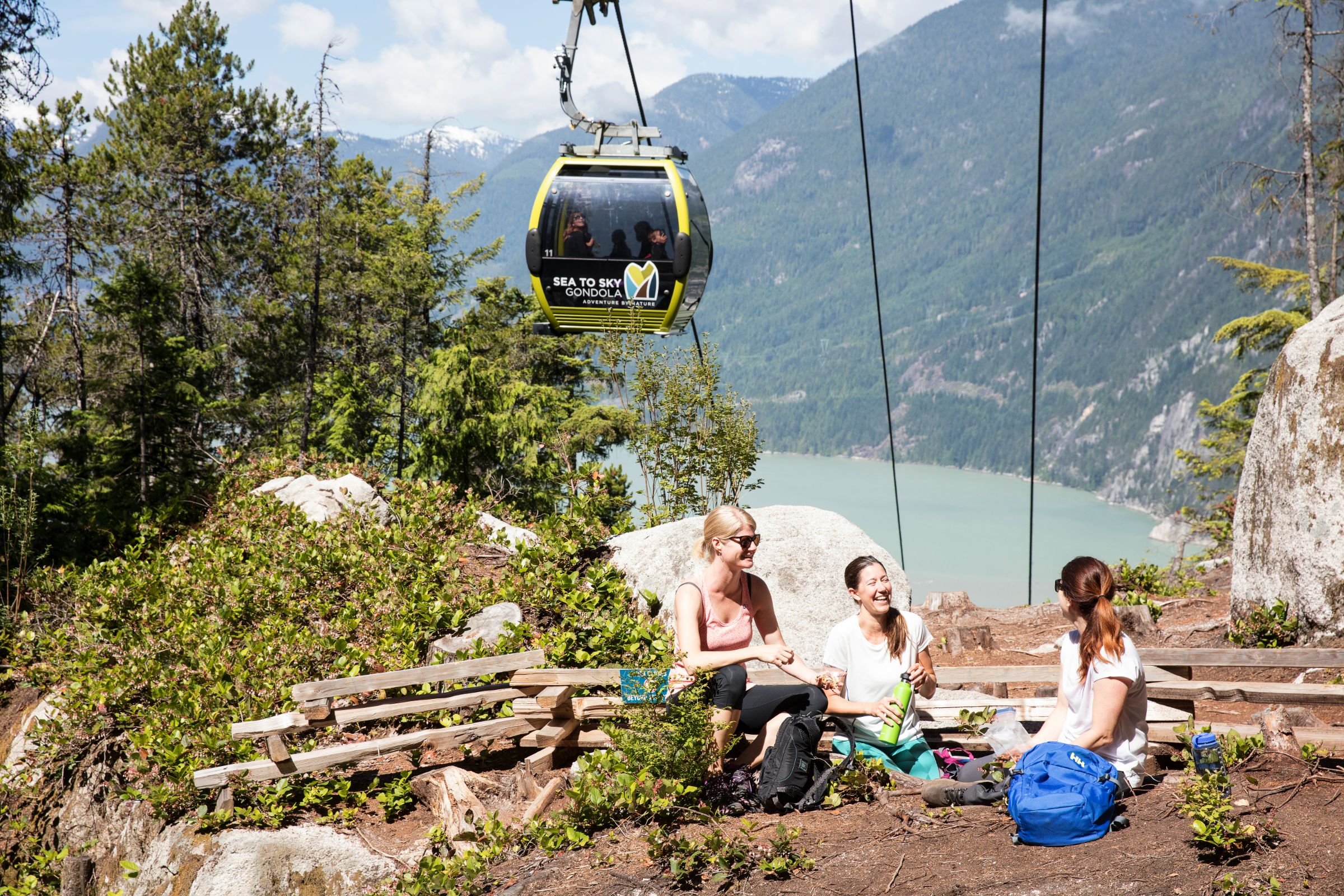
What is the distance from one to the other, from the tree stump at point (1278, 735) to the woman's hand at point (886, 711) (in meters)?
1.62

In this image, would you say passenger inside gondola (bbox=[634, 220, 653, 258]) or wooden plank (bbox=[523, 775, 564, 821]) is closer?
wooden plank (bbox=[523, 775, 564, 821])

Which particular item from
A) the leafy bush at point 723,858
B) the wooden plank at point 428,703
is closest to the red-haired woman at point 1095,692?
the leafy bush at point 723,858

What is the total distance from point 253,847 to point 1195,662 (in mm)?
5217

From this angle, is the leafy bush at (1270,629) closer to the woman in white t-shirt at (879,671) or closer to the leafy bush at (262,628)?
the woman in white t-shirt at (879,671)

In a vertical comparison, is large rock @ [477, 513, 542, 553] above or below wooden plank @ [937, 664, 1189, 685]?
above

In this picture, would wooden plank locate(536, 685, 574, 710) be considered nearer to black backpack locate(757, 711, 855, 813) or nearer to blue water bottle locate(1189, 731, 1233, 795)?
black backpack locate(757, 711, 855, 813)

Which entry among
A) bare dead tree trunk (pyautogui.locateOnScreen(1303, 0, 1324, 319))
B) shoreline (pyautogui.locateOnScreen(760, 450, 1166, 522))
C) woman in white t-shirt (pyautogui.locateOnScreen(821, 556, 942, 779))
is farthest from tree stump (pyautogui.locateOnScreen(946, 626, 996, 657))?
shoreline (pyautogui.locateOnScreen(760, 450, 1166, 522))

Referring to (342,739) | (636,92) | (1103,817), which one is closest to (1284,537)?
(1103,817)

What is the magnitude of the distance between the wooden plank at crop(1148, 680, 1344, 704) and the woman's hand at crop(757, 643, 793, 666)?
85.8 inches

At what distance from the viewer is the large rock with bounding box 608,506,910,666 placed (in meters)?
8.00

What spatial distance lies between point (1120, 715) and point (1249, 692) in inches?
72.4

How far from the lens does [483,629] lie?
23.7 feet

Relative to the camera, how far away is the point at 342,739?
6254 mm

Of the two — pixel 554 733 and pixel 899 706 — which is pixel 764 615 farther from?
pixel 554 733
